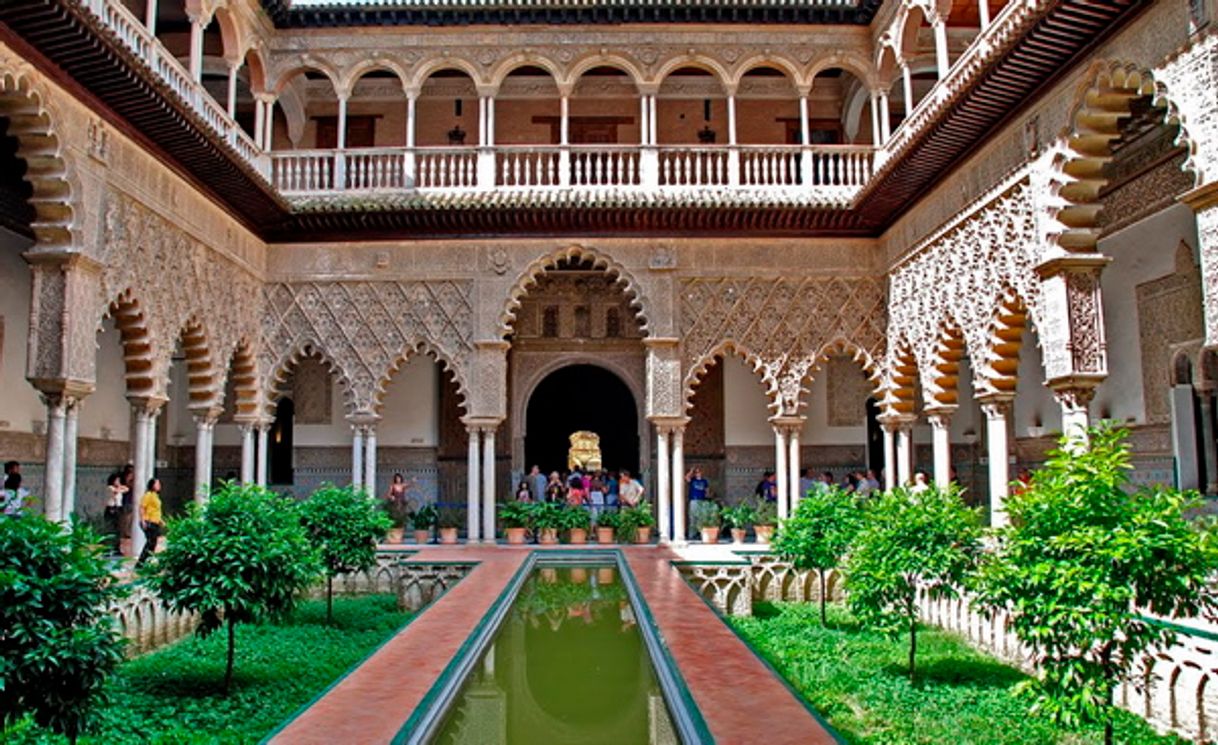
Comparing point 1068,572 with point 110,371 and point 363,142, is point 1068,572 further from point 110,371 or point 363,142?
point 363,142

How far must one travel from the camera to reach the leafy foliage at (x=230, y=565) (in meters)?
6.17

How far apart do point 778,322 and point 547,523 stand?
4054 mm

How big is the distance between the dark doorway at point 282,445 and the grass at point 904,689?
934cm

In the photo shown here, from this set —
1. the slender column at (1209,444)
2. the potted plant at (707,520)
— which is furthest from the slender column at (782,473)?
the slender column at (1209,444)

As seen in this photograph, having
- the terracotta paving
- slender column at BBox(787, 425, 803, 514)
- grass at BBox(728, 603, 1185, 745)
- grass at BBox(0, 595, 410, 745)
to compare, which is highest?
slender column at BBox(787, 425, 803, 514)

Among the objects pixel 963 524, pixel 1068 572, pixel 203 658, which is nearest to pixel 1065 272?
pixel 963 524

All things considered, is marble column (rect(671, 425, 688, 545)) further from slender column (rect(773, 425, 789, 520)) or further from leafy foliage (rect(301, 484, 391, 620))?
leafy foliage (rect(301, 484, 391, 620))

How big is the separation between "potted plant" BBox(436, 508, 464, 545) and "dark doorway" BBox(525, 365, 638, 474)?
3034 millimetres

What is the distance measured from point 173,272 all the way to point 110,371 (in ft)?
11.6

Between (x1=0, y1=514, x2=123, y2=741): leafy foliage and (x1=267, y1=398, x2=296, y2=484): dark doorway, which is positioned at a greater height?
(x1=267, y1=398, x2=296, y2=484): dark doorway

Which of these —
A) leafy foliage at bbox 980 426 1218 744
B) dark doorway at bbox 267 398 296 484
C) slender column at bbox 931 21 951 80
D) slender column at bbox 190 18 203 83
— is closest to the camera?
leafy foliage at bbox 980 426 1218 744

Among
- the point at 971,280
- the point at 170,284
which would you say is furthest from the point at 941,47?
the point at 170,284

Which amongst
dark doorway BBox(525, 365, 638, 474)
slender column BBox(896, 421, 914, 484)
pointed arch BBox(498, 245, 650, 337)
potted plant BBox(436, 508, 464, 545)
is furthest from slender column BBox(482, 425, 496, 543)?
slender column BBox(896, 421, 914, 484)

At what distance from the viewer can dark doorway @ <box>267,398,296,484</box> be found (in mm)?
15697
